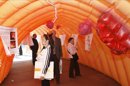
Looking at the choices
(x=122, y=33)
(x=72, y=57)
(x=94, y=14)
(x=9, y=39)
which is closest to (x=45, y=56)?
(x=9, y=39)

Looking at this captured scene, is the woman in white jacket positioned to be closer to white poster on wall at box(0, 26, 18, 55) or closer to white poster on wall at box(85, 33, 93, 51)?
white poster on wall at box(0, 26, 18, 55)

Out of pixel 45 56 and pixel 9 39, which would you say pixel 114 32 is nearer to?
pixel 45 56

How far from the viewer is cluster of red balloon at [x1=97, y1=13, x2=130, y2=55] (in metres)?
4.52

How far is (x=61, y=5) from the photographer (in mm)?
9961

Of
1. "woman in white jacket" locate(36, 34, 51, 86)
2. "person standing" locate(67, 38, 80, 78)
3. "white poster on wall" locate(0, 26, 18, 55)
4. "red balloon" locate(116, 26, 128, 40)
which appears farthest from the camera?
"person standing" locate(67, 38, 80, 78)

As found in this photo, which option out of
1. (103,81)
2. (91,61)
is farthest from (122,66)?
(91,61)

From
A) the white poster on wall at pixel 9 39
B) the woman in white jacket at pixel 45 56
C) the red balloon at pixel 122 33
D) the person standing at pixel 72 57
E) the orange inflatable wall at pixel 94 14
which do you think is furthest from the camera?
the person standing at pixel 72 57

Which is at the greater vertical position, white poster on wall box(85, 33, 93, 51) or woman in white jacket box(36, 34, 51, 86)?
white poster on wall box(85, 33, 93, 51)

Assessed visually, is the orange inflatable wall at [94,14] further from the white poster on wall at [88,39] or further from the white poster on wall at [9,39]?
the white poster on wall at [9,39]

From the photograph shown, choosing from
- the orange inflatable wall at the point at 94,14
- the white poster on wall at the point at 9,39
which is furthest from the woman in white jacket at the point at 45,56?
the orange inflatable wall at the point at 94,14

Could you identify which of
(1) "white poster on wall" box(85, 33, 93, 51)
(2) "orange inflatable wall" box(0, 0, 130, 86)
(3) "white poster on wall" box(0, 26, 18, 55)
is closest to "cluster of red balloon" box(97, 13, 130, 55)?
(2) "orange inflatable wall" box(0, 0, 130, 86)

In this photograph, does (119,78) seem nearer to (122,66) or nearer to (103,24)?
(122,66)

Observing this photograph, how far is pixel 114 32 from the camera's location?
180 inches

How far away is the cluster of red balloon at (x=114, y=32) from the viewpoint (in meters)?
4.52
